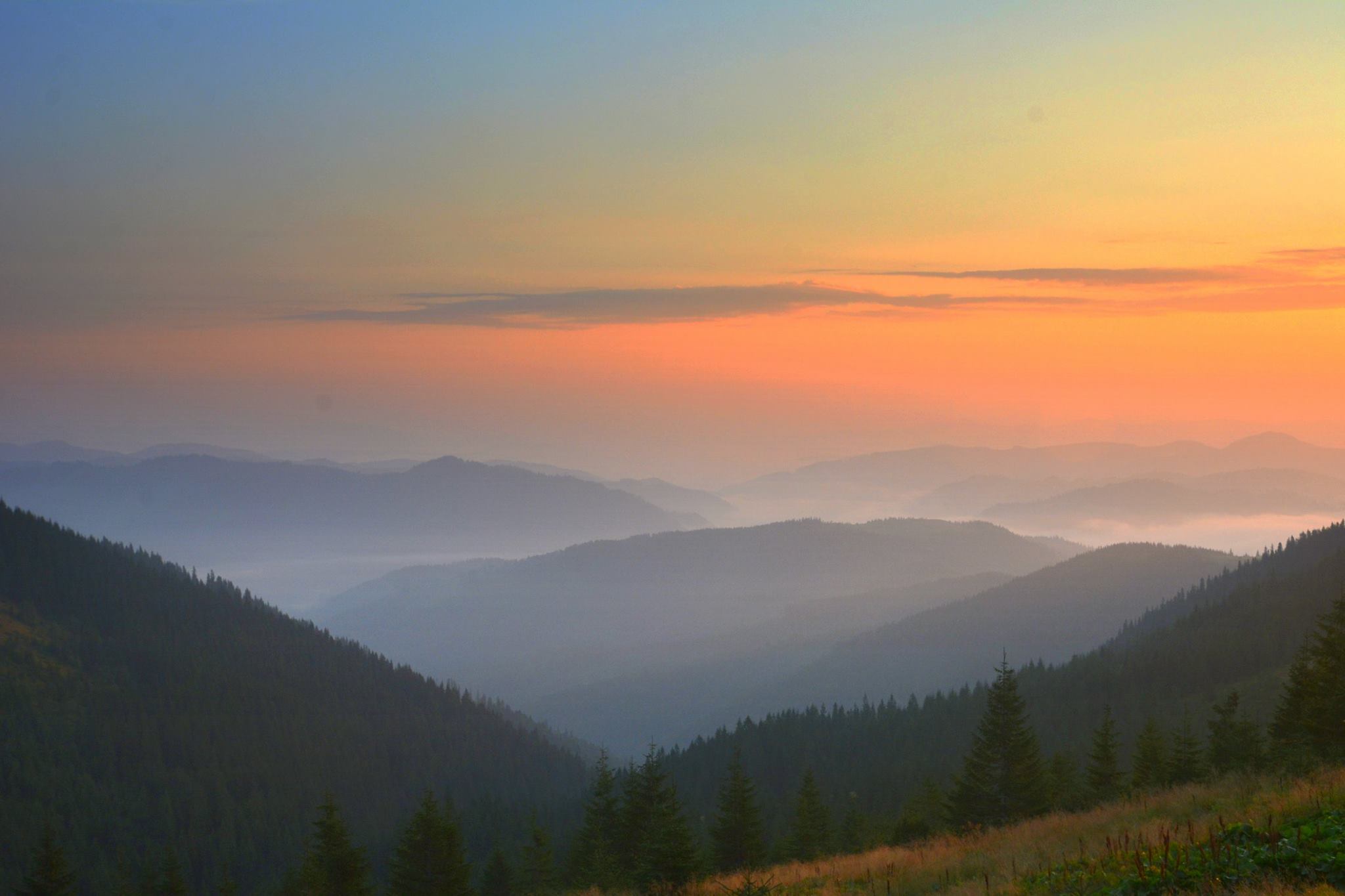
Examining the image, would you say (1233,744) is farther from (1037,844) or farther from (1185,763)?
(1037,844)

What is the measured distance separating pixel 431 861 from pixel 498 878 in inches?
681

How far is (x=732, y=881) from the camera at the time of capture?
25.2 m

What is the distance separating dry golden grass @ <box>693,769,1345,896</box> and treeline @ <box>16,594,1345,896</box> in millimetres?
14304

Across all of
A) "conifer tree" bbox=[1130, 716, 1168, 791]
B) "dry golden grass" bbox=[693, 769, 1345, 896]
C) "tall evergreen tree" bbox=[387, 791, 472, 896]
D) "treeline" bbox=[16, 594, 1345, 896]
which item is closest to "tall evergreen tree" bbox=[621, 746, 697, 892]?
"treeline" bbox=[16, 594, 1345, 896]

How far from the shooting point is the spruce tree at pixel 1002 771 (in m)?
48.6

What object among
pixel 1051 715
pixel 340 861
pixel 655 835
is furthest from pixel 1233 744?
pixel 1051 715

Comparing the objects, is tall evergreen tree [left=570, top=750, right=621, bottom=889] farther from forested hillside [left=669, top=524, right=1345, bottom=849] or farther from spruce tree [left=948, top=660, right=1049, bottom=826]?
forested hillside [left=669, top=524, right=1345, bottom=849]

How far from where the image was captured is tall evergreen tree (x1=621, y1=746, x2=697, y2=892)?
95.8 ft

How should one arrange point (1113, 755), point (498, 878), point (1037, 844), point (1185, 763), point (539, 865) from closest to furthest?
1. point (1037, 844)
2. point (1185, 763)
3. point (1113, 755)
4. point (539, 865)
5. point (498, 878)

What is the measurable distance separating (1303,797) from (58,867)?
8049cm

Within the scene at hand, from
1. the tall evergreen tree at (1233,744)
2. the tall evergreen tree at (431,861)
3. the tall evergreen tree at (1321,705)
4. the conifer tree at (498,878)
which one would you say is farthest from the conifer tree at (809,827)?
the tall evergreen tree at (1321,705)

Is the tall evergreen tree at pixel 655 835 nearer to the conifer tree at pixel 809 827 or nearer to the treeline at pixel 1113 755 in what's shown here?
the conifer tree at pixel 809 827

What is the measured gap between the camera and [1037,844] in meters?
21.3

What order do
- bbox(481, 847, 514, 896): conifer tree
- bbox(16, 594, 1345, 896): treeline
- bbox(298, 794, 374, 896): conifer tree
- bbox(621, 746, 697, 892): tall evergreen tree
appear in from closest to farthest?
bbox(621, 746, 697, 892): tall evergreen tree, bbox(16, 594, 1345, 896): treeline, bbox(298, 794, 374, 896): conifer tree, bbox(481, 847, 514, 896): conifer tree
